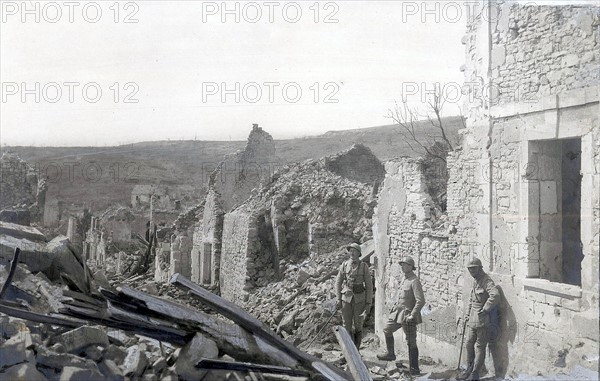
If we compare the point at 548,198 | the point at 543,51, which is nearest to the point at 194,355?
the point at 548,198

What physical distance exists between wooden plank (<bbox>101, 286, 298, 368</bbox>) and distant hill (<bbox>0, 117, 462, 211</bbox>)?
123 ft

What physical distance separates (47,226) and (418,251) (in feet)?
81.8

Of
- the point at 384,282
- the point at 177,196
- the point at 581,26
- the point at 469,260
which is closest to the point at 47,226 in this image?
the point at 177,196

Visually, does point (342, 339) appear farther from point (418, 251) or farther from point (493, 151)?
point (418, 251)

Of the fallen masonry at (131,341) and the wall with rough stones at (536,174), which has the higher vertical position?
the wall with rough stones at (536,174)

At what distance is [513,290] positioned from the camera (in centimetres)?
700

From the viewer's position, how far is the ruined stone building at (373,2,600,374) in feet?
19.8

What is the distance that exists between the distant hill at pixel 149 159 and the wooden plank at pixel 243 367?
1496 inches

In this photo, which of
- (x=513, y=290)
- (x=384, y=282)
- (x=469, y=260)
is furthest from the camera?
(x=384, y=282)

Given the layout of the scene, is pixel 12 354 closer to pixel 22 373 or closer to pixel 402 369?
pixel 22 373

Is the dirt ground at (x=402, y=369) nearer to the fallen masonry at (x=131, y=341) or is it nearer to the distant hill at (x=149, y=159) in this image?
the fallen masonry at (x=131, y=341)

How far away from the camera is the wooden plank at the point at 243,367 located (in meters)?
4.75

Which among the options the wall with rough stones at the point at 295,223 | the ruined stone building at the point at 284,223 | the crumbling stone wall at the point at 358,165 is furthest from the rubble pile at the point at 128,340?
the crumbling stone wall at the point at 358,165

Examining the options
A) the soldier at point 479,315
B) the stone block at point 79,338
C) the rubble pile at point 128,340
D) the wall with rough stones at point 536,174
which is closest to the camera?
the rubble pile at point 128,340
